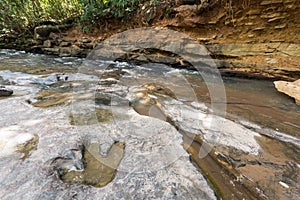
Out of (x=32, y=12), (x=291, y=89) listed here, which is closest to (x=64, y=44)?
(x=32, y=12)

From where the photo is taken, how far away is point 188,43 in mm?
4531

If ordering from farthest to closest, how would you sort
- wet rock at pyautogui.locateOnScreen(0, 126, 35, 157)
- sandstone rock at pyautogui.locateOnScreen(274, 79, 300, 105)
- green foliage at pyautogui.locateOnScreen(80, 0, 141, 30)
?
green foliage at pyautogui.locateOnScreen(80, 0, 141, 30)
sandstone rock at pyautogui.locateOnScreen(274, 79, 300, 105)
wet rock at pyautogui.locateOnScreen(0, 126, 35, 157)

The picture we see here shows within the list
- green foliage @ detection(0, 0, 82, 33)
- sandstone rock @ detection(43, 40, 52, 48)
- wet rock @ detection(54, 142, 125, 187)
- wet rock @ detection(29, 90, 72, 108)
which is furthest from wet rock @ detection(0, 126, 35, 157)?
green foliage @ detection(0, 0, 82, 33)

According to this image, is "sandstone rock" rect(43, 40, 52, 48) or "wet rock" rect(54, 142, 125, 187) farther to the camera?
"sandstone rock" rect(43, 40, 52, 48)

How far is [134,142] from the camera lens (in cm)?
143

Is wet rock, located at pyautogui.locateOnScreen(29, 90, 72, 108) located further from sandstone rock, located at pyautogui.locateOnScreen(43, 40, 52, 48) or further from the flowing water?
sandstone rock, located at pyautogui.locateOnScreen(43, 40, 52, 48)

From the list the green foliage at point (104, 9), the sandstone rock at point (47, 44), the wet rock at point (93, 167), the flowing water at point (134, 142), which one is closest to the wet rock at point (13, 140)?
the flowing water at point (134, 142)

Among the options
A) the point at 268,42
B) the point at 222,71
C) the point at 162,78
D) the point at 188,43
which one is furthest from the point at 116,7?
the point at 268,42

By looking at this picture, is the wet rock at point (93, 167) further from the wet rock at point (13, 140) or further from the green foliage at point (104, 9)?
the green foliage at point (104, 9)

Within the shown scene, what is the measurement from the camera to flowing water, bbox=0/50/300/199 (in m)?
0.98

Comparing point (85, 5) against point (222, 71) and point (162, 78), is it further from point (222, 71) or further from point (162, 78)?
point (222, 71)

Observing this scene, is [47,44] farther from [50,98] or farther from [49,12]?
[50,98]

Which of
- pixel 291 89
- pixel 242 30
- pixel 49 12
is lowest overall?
pixel 291 89

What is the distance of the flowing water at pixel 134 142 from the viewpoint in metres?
0.98
